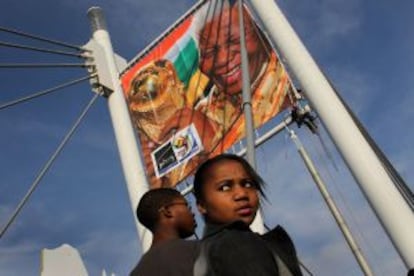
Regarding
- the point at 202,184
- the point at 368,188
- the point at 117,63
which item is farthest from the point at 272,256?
the point at 117,63

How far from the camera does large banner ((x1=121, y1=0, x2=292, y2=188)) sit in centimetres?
718

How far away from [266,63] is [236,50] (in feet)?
1.63

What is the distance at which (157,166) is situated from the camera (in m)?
7.87

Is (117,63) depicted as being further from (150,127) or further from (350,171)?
(350,171)

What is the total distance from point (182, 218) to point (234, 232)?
1227mm

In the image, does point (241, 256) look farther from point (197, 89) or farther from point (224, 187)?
point (197, 89)

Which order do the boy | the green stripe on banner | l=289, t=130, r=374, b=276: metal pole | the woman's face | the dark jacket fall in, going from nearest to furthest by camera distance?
the dark jacket < the woman's face < the boy < the green stripe on banner < l=289, t=130, r=374, b=276: metal pole

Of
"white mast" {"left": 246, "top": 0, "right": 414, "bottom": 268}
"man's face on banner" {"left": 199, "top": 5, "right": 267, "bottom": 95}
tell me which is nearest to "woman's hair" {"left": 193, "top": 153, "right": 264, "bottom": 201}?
"white mast" {"left": 246, "top": 0, "right": 414, "bottom": 268}

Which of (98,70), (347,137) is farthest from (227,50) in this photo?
A: (347,137)

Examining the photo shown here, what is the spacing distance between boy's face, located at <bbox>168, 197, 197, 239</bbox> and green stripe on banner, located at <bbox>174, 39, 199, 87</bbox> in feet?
18.0

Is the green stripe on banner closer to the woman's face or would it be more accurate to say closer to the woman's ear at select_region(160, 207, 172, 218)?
the woman's ear at select_region(160, 207, 172, 218)

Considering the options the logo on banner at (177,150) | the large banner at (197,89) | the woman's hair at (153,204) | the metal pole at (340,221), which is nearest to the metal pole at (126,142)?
the large banner at (197,89)

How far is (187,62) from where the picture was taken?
8.00 metres

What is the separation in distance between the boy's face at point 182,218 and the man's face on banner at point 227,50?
16.0 ft
